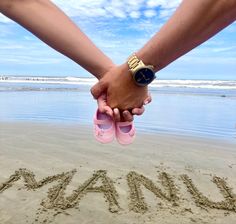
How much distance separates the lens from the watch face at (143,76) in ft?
9.09

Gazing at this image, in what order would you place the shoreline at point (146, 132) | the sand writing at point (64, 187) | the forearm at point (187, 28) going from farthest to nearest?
the shoreline at point (146, 132) < the sand writing at point (64, 187) < the forearm at point (187, 28)

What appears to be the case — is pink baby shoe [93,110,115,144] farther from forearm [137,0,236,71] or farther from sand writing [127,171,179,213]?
sand writing [127,171,179,213]

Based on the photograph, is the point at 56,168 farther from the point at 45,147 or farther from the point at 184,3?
the point at 184,3

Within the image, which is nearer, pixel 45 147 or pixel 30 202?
pixel 30 202

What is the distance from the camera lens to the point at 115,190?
4.50 m

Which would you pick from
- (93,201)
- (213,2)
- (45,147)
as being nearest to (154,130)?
(45,147)

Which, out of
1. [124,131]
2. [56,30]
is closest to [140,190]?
[124,131]

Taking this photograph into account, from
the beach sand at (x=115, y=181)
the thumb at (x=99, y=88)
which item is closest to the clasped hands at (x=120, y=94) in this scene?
the thumb at (x=99, y=88)

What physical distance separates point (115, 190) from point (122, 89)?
1.88 m

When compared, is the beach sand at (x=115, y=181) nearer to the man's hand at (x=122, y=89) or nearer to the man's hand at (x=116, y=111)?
the man's hand at (x=116, y=111)

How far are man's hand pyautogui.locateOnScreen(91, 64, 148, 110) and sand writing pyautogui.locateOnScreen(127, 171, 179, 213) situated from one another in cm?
146

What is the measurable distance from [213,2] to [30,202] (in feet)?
9.10

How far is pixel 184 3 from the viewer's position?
2.49 metres

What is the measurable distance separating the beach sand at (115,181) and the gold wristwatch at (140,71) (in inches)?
60.1
